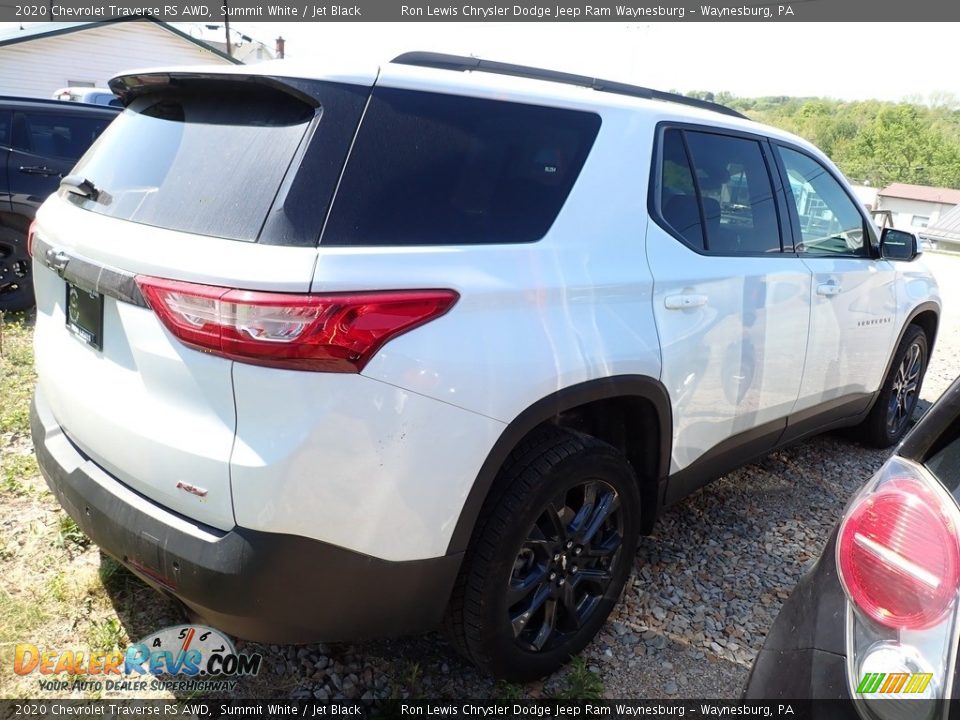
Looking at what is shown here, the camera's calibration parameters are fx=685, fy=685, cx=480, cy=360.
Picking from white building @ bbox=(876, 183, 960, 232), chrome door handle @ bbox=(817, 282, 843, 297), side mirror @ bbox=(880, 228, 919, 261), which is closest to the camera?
chrome door handle @ bbox=(817, 282, 843, 297)

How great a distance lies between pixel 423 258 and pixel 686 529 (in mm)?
2287

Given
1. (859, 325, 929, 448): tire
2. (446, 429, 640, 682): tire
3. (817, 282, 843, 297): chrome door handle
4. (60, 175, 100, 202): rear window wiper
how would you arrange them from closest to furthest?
(446, 429, 640, 682): tire, (60, 175, 100, 202): rear window wiper, (817, 282, 843, 297): chrome door handle, (859, 325, 929, 448): tire

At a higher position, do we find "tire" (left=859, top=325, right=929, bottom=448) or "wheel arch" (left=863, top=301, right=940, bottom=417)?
"wheel arch" (left=863, top=301, right=940, bottom=417)

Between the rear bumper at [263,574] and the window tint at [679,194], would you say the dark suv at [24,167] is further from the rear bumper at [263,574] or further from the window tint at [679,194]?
the window tint at [679,194]

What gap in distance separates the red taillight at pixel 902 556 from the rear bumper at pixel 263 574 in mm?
1015

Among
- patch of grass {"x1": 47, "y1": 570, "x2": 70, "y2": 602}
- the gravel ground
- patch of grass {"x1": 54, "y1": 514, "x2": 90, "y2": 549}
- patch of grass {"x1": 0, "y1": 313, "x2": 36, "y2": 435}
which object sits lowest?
patch of grass {"x1": 0, "y1": 313, "x2": 36, "y2": 435}

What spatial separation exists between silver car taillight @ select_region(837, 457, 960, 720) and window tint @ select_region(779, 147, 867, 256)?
212 cm

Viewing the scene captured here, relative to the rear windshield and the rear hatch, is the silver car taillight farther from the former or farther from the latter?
the rear windshield

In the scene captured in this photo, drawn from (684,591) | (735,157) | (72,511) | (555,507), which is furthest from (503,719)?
(735,157)

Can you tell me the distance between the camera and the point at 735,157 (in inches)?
117

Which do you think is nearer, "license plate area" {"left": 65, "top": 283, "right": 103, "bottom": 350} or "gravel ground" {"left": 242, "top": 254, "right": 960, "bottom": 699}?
"license plate area" {"left": 65, "top": 283, "right": 103, "bottom": 350}

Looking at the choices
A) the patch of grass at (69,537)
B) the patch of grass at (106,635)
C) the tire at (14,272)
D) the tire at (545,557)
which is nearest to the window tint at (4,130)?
the tire at (14,272)

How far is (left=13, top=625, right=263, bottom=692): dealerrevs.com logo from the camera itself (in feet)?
7.30

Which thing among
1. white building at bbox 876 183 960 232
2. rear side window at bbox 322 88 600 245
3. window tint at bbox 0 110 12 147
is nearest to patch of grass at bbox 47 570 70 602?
rear side window at bbox 322 88 600 245
